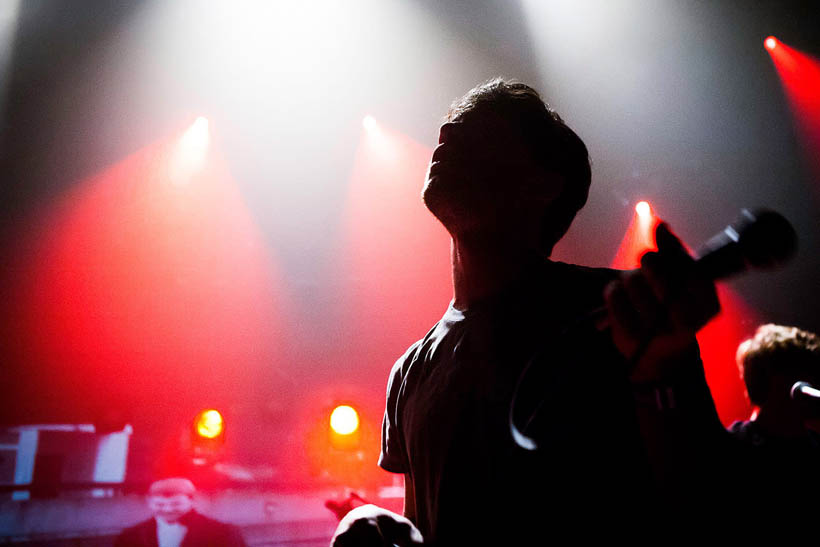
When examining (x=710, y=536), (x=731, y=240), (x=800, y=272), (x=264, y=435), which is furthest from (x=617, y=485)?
(x=800, y=272)

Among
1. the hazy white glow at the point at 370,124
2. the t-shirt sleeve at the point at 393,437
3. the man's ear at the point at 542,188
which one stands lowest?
the t-shirt sleeve at the point at 393,437

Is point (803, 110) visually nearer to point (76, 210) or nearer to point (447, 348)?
point (447, 348)

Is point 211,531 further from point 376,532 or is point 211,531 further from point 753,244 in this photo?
point 753,244

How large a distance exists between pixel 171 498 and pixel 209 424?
2.39ft

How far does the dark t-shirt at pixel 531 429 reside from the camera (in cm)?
102

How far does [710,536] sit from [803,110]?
19.1 ft

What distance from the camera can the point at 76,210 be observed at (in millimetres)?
5164

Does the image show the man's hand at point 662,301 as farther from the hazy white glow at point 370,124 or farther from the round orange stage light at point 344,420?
the hazy white glow at point 370,124

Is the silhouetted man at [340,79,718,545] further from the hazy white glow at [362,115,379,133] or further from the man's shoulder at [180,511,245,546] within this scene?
the man's shoulder at [180,511,245,546]

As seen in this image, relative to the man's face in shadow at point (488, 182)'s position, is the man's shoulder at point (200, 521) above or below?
below

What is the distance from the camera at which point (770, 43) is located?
4.88 m

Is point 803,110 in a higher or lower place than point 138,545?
higher

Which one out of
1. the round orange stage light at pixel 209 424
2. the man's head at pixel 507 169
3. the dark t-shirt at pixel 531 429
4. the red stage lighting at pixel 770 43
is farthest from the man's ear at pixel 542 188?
the red stage lighting at pixel 770 43

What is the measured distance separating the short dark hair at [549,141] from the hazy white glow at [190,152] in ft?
13.6
